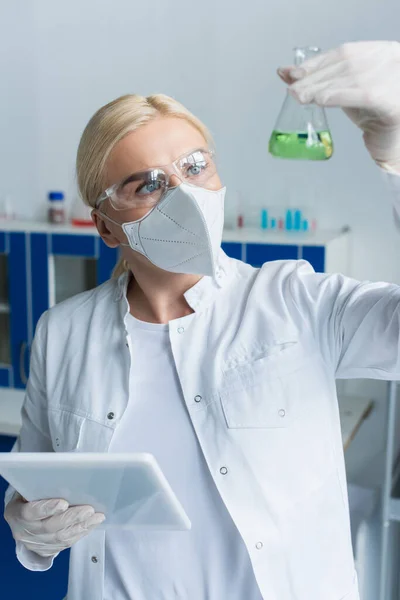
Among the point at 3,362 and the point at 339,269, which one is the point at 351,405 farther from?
the point at 3,362

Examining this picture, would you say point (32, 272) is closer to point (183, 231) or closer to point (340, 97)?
point (183, 231)

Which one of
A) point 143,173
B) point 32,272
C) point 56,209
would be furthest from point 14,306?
point 143,173

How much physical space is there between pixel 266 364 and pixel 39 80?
2993 millimetres

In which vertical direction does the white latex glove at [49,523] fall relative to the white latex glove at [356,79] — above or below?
below

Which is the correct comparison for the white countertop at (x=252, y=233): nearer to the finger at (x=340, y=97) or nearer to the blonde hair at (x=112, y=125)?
the blonde hair at (x=112, y=125)

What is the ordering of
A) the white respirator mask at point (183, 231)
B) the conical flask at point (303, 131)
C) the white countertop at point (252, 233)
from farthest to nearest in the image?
1. the white countertop at point (252, 233)
2. the conical flask at point (303, 131)
3. the white respirator mask at point (183, 231)

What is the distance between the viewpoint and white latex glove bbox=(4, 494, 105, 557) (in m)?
1.38

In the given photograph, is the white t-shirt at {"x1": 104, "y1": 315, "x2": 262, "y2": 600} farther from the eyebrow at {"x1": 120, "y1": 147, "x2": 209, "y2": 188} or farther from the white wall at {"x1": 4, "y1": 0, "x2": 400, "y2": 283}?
the white wall at {"x1": 4, "y1": 0, "x2": 400, "y2": 283}

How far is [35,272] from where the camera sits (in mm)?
3740

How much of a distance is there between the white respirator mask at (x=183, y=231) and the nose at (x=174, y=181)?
0.02m

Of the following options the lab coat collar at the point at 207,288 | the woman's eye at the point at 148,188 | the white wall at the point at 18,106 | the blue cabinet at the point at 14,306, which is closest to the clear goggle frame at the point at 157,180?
the woman's eye at the point at 148,188

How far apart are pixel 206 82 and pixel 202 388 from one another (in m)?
2.49

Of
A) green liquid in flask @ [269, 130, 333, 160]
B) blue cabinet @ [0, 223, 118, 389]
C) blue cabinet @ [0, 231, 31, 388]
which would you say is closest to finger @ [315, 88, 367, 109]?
green liquid in flask @ [269, 130, 333, 160]

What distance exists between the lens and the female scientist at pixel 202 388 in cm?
139
